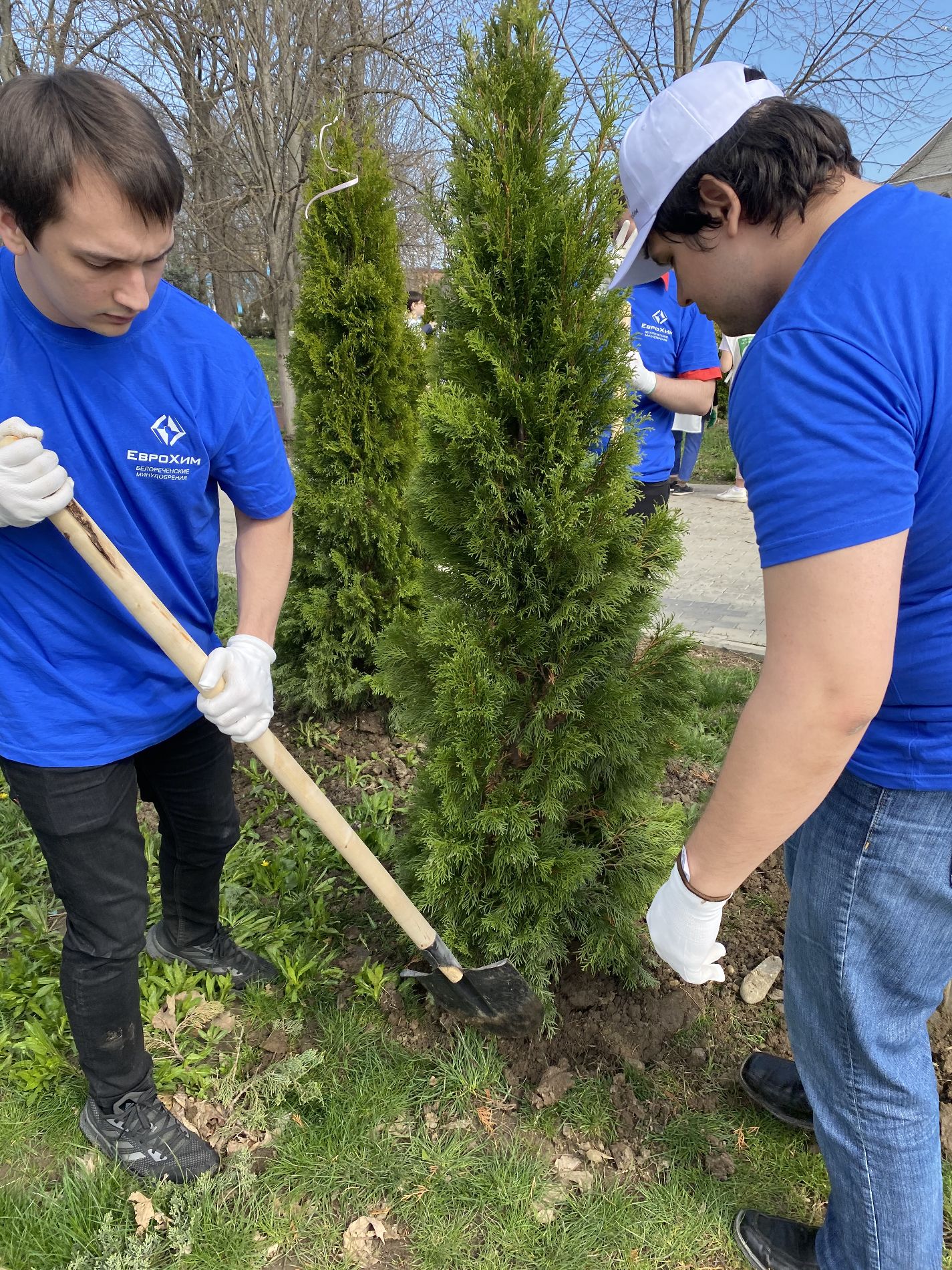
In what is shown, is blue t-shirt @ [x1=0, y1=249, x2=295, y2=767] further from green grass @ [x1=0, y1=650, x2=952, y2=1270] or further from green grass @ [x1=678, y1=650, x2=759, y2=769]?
green grass @ [x1=678, y1=650, x2=759, y2=769]

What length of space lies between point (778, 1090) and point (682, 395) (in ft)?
9.10

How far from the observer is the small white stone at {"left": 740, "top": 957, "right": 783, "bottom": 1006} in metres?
2.70

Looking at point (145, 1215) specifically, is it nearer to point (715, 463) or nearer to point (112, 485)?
point (112, 485)

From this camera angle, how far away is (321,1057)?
2.45 meters

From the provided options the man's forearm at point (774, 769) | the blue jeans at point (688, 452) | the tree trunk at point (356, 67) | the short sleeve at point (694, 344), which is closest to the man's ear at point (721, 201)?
the man's forearm at point (774, 769)

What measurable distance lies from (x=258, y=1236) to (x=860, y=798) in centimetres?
175

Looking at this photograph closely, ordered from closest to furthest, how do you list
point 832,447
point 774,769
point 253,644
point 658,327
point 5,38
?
point 832,447
point 774,769
point 253,644
point 658,327
point 5,38

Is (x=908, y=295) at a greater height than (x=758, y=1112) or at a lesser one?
greater

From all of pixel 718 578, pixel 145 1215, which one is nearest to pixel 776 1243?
pixel 145 1215

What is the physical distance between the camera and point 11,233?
5.33ft

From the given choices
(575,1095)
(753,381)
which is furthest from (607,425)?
(575,1095)

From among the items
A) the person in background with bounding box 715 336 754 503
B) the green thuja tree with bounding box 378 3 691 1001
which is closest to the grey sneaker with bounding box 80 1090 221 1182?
the green thuja tree with bounding box 378 3 691 1001

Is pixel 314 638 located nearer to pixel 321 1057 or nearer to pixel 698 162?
Result: pixel 321 1057

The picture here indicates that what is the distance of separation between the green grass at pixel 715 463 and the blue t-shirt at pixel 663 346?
6.92 m
